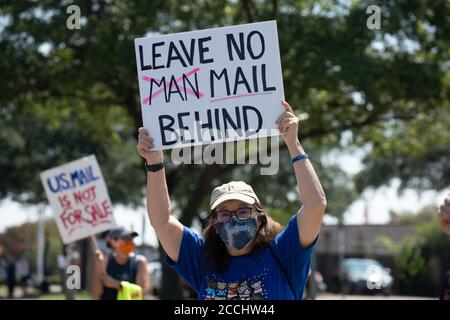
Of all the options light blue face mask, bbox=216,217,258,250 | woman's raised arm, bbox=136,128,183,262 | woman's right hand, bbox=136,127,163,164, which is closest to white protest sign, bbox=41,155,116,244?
woman's right hand, bbox=136,127,163,164

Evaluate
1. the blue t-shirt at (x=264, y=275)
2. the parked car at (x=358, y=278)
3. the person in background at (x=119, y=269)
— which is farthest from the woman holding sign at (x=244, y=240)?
the parked car at (x=358, y=278)

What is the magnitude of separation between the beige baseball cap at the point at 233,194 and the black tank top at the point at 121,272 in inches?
141

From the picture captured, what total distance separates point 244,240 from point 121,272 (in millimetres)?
3898

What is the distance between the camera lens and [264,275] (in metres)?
4.32

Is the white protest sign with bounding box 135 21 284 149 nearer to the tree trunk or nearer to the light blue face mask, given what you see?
the light blue face mask

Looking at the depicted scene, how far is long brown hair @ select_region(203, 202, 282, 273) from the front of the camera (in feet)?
14.5

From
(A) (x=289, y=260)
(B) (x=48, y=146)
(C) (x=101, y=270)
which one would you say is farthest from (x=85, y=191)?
(B) (x=48, y=146)

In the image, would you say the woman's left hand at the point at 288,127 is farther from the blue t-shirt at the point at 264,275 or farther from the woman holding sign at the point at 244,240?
the blue t-shirt at the point at 264,275

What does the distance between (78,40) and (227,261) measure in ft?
45.1

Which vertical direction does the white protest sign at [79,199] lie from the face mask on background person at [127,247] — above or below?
above

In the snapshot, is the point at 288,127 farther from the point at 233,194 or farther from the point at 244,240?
the point at 244,240

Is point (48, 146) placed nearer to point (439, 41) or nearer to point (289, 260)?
point (439, 41)

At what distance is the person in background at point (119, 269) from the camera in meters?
7.98

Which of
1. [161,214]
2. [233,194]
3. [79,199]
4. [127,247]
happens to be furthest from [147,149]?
[79,199]
